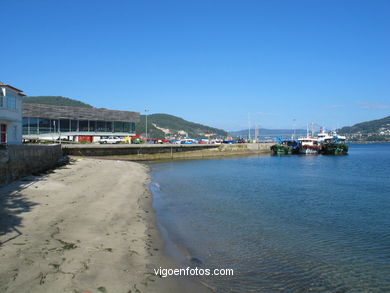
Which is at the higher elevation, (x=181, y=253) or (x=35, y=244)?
(x=35, y=244)

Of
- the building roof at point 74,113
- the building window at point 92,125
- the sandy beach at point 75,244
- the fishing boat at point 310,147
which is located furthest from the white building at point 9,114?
the fishing boat at point 310,147

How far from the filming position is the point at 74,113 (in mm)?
76500

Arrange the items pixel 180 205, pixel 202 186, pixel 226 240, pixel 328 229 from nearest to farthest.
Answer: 1. pixel 226 240
2. pixel 328 229
3. pixel 180 205
4. pixel 202 186

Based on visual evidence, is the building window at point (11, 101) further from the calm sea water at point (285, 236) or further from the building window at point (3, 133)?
Result: the calm sea water at point (285, 236)

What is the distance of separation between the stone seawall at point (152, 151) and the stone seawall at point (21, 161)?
22.2 metres

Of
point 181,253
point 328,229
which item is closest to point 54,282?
point 181,253

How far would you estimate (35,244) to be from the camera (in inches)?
353

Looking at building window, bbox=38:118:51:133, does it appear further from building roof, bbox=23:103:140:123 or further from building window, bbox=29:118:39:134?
building roof, bbox=23:103:140:123

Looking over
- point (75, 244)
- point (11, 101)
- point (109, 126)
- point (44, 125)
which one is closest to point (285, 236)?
point (75, 244)

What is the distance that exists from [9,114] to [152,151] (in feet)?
119

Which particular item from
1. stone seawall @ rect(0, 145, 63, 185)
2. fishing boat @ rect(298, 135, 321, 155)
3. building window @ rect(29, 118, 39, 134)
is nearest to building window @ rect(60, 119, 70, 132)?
building window @ rect(29, 118, 39, 134)

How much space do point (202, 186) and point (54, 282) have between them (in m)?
20.6

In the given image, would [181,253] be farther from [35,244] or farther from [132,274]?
[35,244]

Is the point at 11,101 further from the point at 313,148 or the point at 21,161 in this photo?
the point at 313,148
